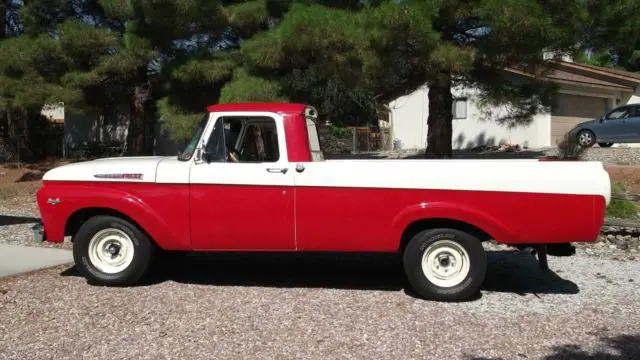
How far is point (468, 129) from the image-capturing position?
88.3 feet

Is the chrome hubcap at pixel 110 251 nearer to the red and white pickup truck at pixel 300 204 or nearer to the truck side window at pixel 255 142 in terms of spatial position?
the red and white pickup truck at pixel 300 204

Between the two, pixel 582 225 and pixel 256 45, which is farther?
pixel 256 45

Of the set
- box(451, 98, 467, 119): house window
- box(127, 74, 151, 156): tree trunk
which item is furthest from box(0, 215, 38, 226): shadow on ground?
box(451, 98, 467, 119): house window

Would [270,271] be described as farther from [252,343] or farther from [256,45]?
[256,45]

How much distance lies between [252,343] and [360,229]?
1.73 m

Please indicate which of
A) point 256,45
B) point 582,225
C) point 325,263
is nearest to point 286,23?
point 256,45

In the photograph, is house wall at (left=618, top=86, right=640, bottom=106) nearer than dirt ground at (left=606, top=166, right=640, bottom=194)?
No

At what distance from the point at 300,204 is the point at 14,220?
25.8 feet

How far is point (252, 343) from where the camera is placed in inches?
204

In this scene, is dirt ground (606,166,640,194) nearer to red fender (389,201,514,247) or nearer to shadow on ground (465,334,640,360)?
red fender (389,201,514,247)

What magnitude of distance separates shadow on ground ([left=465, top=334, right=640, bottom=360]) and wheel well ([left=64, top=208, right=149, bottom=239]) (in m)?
3.88

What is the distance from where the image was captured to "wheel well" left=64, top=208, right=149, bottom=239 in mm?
6859

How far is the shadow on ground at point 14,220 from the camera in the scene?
11.7 meters

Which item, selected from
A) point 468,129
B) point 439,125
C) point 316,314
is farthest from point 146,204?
point 468,129
